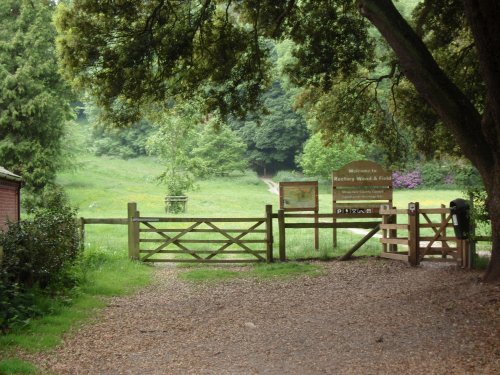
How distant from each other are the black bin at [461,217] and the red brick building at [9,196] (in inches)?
425

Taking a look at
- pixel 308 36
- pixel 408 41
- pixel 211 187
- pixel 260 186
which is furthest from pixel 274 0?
pixel 260 186

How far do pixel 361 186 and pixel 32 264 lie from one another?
1048cm

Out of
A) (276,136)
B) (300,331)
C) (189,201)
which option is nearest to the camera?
(300,331)

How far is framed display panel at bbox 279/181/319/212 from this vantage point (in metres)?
16.8

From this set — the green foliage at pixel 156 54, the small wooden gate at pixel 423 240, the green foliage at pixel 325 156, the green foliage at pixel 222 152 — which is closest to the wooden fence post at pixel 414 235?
the small wooden gate at pixel 423 240

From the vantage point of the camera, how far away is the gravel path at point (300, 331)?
615cm

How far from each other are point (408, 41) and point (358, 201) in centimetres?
806

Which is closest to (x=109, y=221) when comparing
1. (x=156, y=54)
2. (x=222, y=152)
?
(x=156, y=54)

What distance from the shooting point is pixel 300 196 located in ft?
55.6

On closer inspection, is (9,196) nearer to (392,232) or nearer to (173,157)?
(392,232)

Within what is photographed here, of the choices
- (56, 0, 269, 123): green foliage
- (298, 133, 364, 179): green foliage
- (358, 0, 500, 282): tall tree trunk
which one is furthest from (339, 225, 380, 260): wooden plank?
(298, 133, 364, 179): green foliage

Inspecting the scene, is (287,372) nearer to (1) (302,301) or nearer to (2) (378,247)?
(1) (302,301)

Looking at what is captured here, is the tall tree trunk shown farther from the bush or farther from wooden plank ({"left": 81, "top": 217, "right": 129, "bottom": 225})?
wooden plank ({"left": 81, "top": 217, "right": 129, "bottom": 225})

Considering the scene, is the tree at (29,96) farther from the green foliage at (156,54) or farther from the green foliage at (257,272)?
the green foliage at (257,272)
